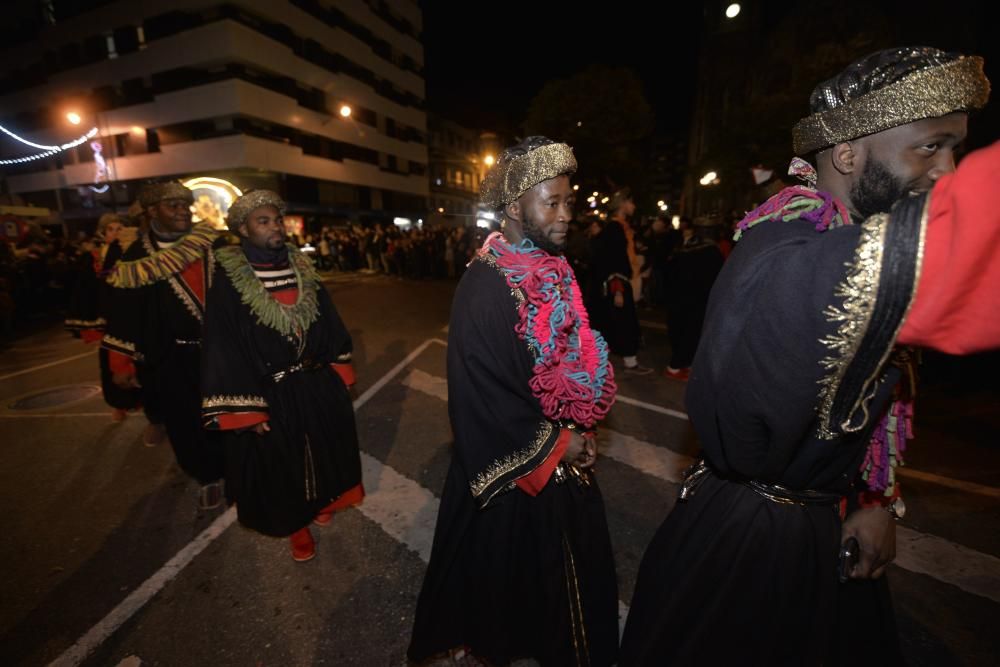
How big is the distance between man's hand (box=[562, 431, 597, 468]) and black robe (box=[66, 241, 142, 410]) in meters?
5.46

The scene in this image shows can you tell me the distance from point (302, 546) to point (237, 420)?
39.6 inches

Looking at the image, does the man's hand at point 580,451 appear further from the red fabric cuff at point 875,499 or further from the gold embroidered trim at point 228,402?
the gold embroidered trim at point 228,402

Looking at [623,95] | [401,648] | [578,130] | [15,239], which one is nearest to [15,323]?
[15,239]

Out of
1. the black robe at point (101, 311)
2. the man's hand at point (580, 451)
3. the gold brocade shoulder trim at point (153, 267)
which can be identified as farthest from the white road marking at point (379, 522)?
the black robe at point (101, 311)

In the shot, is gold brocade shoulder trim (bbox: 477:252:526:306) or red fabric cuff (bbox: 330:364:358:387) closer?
gold brocade shoulder trim (bbox: 477:252:526:306)

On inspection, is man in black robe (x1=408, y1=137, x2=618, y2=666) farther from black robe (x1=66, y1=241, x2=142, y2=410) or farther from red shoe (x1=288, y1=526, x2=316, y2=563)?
black robe (x1=66, y1=241, x2=142, y2=410)

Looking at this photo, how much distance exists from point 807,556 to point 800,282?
0.87 m

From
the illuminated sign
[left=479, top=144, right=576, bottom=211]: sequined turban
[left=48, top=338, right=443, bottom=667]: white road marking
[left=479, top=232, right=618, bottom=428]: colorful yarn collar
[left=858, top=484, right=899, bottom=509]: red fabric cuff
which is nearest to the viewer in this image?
[left=858, top=484, right=899, bottom=509]: red fabric cuff

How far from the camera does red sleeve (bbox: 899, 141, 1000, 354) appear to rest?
76cm

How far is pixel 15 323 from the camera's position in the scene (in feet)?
41.4

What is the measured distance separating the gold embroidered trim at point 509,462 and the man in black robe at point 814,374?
1.79ft

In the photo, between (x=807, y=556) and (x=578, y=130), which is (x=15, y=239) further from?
(x=578, y=130)

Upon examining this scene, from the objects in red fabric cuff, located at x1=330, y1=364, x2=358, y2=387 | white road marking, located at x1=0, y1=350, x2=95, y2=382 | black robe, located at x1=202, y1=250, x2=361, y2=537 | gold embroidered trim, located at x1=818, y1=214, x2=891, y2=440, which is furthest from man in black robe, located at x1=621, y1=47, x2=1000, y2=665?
white road marking, located at x1=0, y1=350, x2=95, y2=382

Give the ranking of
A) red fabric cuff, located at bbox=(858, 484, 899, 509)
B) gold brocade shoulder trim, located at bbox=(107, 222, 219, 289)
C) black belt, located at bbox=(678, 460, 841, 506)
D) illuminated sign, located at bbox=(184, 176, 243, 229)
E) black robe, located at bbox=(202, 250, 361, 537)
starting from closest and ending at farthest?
black belt, located at bbox=(678, 460, 841, 506), red fabric cuff, located at bbox=(858, 484, 899, 509), black robe, located at bbox=(202, 250, 361, 537), gold brocade shoulder trim, located at bbox=(107, 222, 219, 289), illuminated sign, located at bbox=(184, 176, 243, 229)
